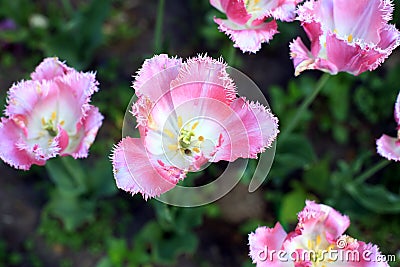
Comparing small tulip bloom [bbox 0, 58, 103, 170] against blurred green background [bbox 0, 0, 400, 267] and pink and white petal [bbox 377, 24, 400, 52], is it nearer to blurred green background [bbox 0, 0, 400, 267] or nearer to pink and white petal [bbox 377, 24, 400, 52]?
blurred green background [bbox 0, 0, 400, 267]

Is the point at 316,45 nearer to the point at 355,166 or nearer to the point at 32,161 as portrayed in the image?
the point at 355,166

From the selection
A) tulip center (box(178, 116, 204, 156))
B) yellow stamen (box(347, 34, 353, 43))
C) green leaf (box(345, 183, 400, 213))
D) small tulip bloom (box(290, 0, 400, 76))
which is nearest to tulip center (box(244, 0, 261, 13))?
small tulip bloom (box(290, 0, 400, 76))

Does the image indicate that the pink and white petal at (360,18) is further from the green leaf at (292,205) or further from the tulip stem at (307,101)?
the green leaf at (292,205)

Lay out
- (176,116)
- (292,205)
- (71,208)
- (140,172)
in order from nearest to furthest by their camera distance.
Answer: (140,172), (176,116), (71,208), (292,205)

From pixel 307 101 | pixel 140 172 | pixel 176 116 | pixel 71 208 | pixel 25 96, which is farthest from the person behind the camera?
pixel 71 208

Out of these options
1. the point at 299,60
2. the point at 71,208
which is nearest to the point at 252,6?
the point at 299,60

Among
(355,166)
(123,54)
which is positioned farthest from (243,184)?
(123,54)

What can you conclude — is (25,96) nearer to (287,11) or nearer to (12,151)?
(12,151)
